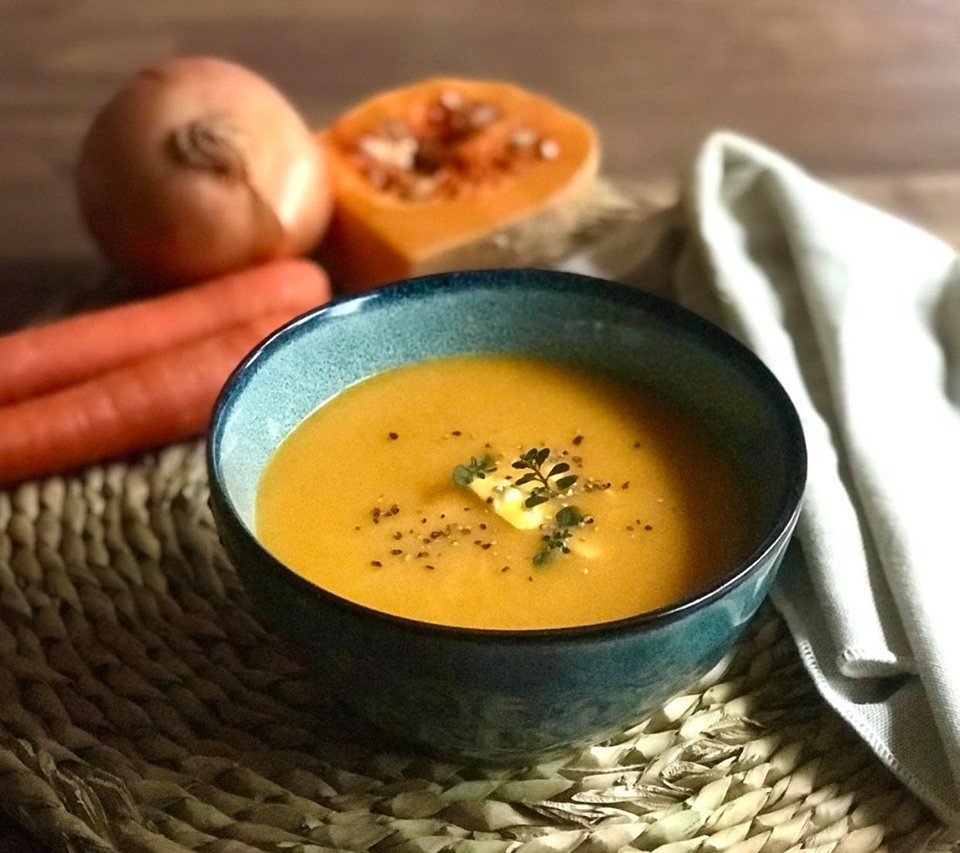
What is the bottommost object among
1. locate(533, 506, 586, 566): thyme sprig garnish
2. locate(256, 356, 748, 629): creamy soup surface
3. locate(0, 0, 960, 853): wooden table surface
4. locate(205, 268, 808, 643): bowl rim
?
locate(0, 0, 960, 853): wooden table surface

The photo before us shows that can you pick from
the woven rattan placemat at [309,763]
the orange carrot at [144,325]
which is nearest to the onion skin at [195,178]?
the orange carrot at [144,325]

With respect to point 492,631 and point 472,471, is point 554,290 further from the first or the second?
point 492,631

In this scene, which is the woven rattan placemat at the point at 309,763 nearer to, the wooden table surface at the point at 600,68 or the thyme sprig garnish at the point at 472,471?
the thyme sprig garnish at the point at 472,471

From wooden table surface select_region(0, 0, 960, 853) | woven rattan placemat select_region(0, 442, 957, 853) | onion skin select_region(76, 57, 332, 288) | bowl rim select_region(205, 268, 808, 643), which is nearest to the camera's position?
bowl rim select_region(205, 268, 808, 643)

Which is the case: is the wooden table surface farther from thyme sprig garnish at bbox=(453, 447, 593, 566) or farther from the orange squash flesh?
thyme sprig garnish at bbox=(453, 447, 593, 566)

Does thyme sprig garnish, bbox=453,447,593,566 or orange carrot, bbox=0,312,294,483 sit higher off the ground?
thyme sprig garnish, bbox=453,447,593,566

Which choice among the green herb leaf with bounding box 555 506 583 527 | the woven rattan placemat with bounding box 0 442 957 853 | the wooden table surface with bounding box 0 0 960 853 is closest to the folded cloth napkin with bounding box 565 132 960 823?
the woven rattan placemat with bounding box 0 442 957 853

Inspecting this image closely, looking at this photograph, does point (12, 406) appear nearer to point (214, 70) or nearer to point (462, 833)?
point (214, 70)
